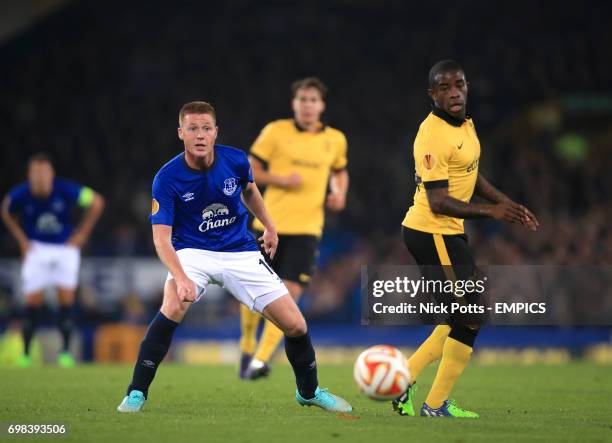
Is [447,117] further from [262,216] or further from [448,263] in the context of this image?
[262,216]

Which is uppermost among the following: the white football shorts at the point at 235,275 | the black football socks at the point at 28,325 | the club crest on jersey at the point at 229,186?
the club crest on jersey at the point at 229,186

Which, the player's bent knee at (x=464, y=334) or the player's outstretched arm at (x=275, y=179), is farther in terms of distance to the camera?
the player's outstretched arm at (x=275, y=179)

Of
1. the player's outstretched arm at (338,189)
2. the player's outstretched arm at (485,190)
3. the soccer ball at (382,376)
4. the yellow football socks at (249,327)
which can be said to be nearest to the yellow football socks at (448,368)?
the soccer ball at (382,376)

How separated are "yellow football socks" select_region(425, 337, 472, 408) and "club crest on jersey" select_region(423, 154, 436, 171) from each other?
44.7 inches

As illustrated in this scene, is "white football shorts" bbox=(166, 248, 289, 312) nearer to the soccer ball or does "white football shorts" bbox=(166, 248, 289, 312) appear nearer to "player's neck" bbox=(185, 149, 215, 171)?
"player's neck" bbox=(185, 149, 215, 171)

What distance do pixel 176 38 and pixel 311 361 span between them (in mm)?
18934

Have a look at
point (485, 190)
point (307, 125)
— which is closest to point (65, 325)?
point (307, 125)

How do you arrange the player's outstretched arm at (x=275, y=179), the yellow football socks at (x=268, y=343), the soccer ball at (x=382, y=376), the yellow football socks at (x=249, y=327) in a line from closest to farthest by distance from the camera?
the soccer ball at (x=382, y=376), the yellow football socks at (x=268, y=343), the player's outstretched arm at (x=275, y=179), the yellow football socks at (x=249, y=327)

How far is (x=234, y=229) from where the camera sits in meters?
7.48

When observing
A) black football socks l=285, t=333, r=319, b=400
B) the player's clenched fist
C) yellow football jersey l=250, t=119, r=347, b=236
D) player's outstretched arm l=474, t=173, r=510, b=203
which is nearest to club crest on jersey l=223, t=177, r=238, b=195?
the player's clenched fist

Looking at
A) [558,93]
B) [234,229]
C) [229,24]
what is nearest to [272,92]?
[229,24]

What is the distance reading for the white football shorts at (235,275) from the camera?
286 inches

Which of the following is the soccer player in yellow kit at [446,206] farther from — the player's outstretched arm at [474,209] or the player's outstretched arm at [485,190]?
the player's outstretched arm at [485,190]

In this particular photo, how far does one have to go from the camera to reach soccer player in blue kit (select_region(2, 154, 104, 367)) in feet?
42.2
